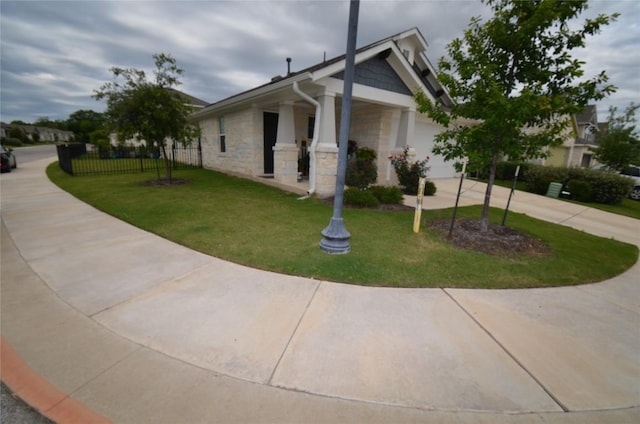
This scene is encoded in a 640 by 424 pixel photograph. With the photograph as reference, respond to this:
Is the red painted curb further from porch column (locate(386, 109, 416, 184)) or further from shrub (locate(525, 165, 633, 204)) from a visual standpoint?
shrub (locate(525, 165, 633, 204))

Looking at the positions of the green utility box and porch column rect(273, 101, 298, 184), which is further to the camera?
the green utility box

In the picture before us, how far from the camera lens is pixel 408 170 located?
10422mm

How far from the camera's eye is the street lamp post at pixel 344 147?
3979mm

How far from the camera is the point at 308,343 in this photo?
8.19 ft

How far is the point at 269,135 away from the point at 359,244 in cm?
853

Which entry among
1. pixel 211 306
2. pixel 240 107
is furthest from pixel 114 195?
pixel 211 306

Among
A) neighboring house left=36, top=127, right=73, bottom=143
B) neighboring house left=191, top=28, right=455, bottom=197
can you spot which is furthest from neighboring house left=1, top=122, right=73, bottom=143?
neighboring house left=191, top=28, right=455, bottom=197

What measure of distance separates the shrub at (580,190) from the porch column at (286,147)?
11.7 metres

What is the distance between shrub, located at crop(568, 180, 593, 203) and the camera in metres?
11.3

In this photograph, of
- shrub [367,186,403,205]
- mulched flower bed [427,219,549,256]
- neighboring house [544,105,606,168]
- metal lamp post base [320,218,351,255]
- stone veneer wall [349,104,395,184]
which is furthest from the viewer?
neighboring house [544,105,606,168]

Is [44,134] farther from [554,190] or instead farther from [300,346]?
[554,190]

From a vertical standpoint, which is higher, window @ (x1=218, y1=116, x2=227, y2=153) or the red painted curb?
window @ (x1=218, y1=116, x2=227, y2=153)

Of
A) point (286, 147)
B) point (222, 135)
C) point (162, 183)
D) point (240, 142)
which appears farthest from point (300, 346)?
point (222, 135)

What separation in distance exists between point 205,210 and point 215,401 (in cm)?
580
